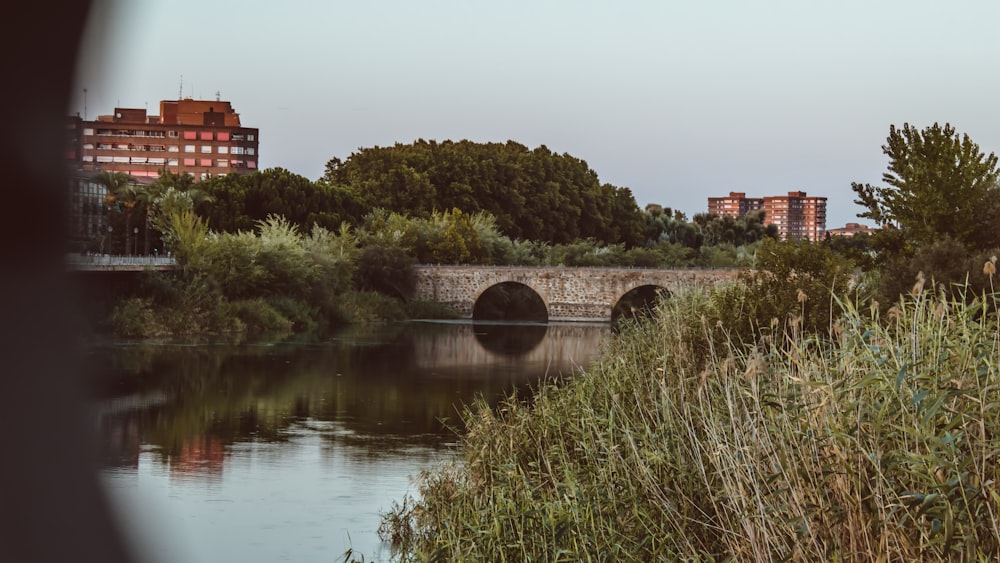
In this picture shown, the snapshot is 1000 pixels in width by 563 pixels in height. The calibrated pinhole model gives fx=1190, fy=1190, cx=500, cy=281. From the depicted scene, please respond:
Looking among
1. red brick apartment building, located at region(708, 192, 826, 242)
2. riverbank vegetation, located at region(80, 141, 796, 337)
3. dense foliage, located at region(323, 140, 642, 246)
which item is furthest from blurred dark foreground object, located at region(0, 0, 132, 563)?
red brick apartment building, located at region(708, 192, 826, 242)

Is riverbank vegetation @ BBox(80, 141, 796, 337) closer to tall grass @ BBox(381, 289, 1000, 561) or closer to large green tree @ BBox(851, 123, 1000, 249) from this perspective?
large green tree @ BBox(851, 123, 1000, 249)

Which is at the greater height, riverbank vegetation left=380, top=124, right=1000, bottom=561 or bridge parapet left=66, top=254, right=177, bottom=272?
bridge parapet left=66, top=254, right=177, bottom=272

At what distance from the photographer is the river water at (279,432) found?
10.8m

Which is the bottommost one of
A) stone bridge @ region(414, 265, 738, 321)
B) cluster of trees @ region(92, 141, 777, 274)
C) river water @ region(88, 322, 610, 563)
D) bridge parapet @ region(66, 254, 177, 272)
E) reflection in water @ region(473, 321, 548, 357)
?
river water @ region(88, 322, 610, 563)

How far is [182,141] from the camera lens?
86.4m

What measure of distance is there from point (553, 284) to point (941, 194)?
21.2 m

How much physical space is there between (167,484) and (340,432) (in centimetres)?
384

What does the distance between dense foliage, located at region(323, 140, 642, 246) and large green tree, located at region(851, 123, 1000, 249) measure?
92.2ft

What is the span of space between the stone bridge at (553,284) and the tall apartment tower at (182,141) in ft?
149

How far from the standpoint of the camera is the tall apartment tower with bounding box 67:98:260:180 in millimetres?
83500

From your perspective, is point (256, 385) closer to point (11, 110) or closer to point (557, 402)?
point (557, 402)

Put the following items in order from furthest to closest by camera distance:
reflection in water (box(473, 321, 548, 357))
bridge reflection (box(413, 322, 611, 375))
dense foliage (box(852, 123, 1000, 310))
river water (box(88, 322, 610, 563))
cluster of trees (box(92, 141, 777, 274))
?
cluster of trees (box(92, 141, 777, 274)) < reflection in water (box(473, 321, 548, 357)) < bridge reflection (box(413, 322, 611, 375)) < dense foliage (box(852, 123, 1000, 310)) < river water (box(88, 322, 610, 563))

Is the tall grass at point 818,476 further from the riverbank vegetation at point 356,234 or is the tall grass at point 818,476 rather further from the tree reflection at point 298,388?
the riverbank vegetation at point 356,234

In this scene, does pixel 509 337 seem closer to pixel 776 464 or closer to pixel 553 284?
pixel 553 284
